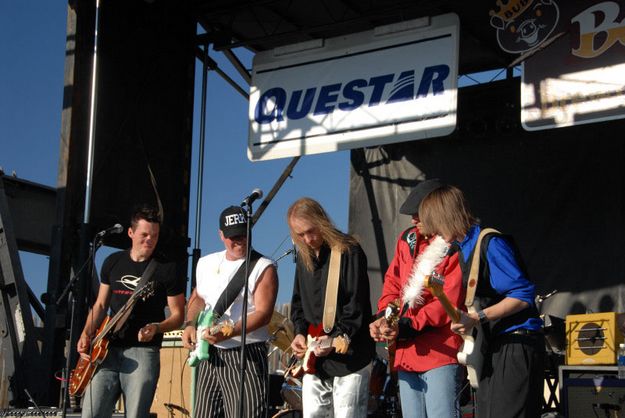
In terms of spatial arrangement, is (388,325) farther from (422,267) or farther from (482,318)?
(482,318)

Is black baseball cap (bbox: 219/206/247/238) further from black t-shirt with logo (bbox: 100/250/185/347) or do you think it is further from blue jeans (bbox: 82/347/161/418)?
blue jeans (bbox: 82/347/161/418)

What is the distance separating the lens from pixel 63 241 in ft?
31.6

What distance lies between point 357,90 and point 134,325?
5.31 metres

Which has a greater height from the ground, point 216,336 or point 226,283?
point 226,283

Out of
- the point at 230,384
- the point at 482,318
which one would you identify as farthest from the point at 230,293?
the point at 482,318

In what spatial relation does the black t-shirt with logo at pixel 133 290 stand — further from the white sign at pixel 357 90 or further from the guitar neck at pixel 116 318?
the white sign at pixel 357 90

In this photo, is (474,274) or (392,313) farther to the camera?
(392,313)

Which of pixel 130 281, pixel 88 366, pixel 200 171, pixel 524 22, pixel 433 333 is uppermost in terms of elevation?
pixel 524 22

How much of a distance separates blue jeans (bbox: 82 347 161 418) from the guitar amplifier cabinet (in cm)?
369

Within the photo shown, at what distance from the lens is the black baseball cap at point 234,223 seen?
5.70 m

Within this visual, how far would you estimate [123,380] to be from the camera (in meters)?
6.09

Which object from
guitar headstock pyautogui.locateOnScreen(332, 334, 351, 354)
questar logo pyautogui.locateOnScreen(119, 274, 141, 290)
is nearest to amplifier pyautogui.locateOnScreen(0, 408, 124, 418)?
questar logo pyautogui.locateOnScreen(119, 274, 141, 290)

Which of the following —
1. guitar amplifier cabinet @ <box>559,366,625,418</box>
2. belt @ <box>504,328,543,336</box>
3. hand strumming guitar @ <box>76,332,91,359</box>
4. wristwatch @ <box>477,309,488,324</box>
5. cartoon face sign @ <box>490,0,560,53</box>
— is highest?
cartoon face sign @ <box>490,0,560,53</box>

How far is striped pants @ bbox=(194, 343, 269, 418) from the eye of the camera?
5.46m
